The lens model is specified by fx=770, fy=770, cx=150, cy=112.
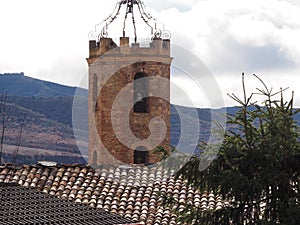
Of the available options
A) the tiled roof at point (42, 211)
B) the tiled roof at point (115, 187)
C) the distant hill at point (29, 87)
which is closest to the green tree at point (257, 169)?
the tiled roof at point (42, 211)

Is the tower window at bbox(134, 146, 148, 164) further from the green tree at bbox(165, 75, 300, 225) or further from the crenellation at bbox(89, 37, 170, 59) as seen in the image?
the green tree at bbox(165, 75, 300, 225)

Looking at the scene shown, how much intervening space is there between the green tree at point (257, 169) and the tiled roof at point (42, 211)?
11.0 feet

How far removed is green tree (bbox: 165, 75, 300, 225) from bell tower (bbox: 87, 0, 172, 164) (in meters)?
18.0

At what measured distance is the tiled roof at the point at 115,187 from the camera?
1828cm

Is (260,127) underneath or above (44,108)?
underneath

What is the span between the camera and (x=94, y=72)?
3044 cm

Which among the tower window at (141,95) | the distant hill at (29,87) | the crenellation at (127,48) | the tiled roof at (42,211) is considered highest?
the distant hill at (29,87)

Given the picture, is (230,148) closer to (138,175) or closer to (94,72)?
(138,175)

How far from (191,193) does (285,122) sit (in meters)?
8.66

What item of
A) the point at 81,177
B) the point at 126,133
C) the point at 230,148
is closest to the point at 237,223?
the point at 230,148

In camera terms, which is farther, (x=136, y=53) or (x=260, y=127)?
(x=136, y=53)

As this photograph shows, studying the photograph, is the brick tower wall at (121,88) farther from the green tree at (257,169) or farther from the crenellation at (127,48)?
the green tree at (257,169)

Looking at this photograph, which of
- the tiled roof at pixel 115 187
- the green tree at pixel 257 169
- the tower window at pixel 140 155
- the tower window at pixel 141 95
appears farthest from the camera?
the tower window at pixel 141 95

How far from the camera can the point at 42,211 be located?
14.7m
